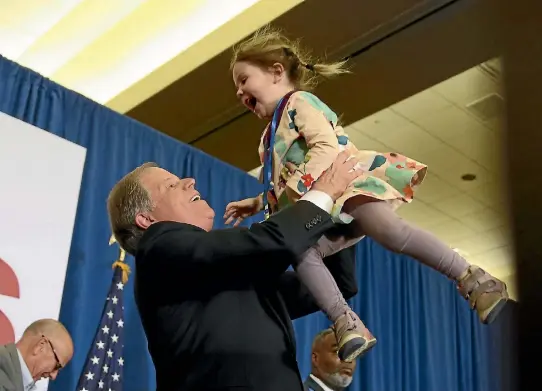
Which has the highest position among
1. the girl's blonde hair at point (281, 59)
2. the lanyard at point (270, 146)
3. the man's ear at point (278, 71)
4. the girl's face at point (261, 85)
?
the girl's blonde hair at point (281, 59)

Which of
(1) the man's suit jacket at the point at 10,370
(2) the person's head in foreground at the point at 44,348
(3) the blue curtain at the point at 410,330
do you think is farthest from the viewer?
(3) the blue curtain at the point at 410,330

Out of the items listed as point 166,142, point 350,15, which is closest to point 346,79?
point 350,15

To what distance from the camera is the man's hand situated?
126 centimetres

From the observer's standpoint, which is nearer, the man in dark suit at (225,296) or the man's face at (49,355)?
the man in dark suit at (225,296)

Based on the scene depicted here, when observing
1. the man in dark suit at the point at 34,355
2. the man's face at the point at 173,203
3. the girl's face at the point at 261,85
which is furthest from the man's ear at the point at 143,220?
the man in dark suit at the point at 34,355

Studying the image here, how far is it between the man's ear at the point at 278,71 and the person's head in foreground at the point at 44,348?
147 centimetres

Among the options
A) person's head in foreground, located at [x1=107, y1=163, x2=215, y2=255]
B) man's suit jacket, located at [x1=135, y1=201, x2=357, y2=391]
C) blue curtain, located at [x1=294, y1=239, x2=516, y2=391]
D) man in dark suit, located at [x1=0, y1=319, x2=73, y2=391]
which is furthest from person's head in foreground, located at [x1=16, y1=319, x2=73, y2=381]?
blue curtain, located at [x1=294, y1=239, x2=516, y2=391]

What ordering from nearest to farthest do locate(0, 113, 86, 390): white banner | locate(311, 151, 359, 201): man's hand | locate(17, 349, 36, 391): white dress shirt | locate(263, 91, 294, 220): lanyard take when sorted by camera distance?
locate(311, 151, 359, 201): man's hand → locate(263, 91, 294, 220): lanyard → locate(17, 349, 36, 391): white dress shirt → locate(0, 113, 86, 390): white banner

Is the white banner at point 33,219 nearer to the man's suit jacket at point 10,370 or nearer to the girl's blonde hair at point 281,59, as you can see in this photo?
the man's suit jacket at point 10,370

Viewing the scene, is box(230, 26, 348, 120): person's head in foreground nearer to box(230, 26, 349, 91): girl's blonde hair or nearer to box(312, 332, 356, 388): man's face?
box(230, 26, 349, 91): girl's blonde hair

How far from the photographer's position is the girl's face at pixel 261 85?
5.21ft

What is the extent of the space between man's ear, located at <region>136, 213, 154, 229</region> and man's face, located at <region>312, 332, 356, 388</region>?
1.68 meters

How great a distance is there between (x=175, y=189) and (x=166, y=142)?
8.03 ft

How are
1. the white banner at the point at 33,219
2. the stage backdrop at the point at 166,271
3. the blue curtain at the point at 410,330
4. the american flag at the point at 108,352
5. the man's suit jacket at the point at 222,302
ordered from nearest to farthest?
the man's suit jacket at the point at 222,302
the white banner at the point at 33,219
the american flag at the point at 108,352
the stage backdrop at the point at 166,271
the blue curtain at the point at 410,330
